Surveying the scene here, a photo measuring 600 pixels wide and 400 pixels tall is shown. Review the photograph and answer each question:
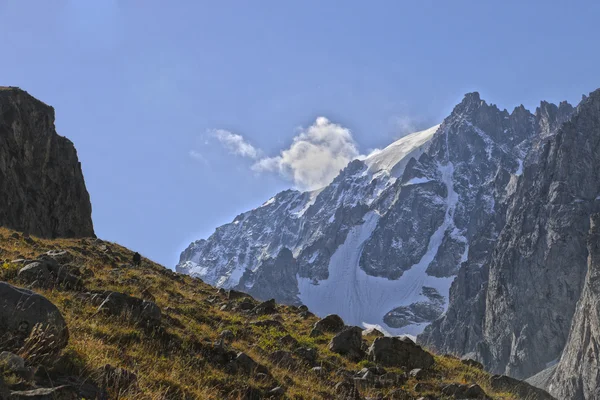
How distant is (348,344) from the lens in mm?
17922

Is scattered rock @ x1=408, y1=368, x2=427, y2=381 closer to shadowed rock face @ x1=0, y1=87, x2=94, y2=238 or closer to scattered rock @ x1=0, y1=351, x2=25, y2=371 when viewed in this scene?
scattered rock @ x1=0, y1=351, x2=25, y2=371

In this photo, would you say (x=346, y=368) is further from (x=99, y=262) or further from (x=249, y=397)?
(x=99, y=262)

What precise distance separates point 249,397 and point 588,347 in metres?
160

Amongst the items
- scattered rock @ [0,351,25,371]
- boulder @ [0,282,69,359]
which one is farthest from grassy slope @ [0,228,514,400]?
scattered rock @ [0,351,25,371]

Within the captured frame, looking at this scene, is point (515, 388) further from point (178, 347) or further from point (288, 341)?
point (178, 347)

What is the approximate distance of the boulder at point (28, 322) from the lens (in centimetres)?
824

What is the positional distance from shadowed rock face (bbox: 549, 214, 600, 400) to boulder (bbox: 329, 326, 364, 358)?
458 feet

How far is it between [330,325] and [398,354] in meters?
4.02

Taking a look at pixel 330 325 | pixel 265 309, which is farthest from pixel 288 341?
pixel 265 309

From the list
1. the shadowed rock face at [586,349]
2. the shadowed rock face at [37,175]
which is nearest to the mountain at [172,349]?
the shadowed rock face at [37,175]

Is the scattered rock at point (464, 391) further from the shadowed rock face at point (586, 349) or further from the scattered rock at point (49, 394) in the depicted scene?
the shadowed rock face at point (586, 349)

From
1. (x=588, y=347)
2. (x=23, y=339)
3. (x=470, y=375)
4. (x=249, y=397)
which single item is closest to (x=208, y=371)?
(x=249, y=397)

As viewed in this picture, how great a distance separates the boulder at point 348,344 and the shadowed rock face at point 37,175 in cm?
2740

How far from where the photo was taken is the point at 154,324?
12.9 metres
